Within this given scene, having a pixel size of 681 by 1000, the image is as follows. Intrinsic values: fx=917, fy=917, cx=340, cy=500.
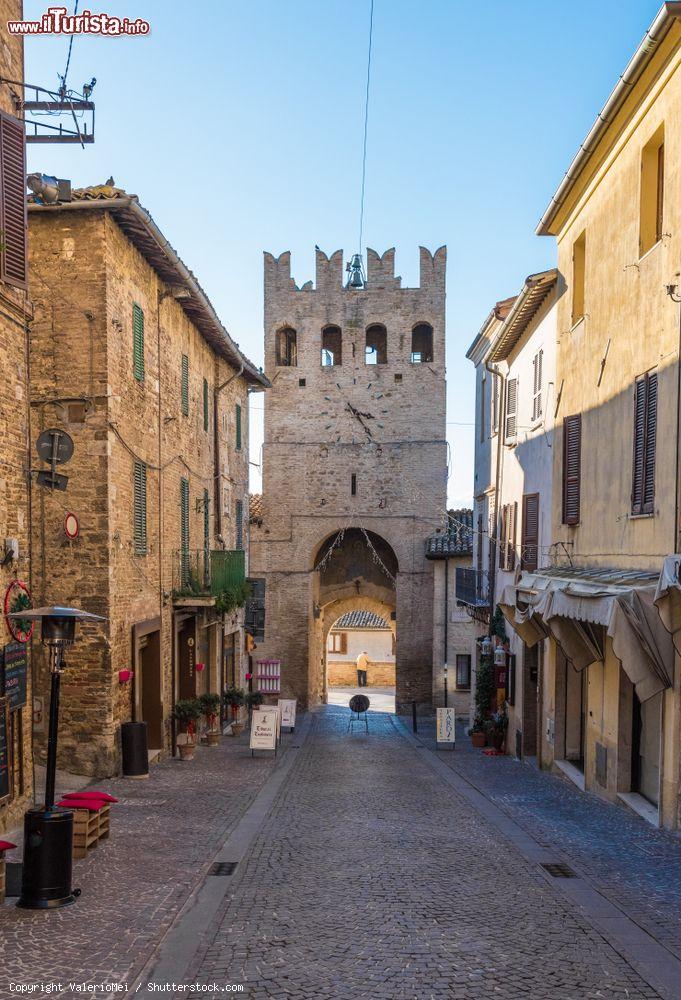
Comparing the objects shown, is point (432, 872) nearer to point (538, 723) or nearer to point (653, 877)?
point (653, 877)

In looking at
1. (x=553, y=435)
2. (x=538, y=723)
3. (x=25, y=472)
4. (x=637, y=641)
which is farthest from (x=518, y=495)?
(x=25, y=472)

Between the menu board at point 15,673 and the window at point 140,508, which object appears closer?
the menu board at point 15,673

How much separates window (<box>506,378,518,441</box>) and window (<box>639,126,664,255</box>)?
8.69m

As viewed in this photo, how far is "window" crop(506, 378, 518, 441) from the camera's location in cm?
2125

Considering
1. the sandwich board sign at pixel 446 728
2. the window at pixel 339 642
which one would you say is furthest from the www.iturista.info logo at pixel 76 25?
the window at pixel 339 642

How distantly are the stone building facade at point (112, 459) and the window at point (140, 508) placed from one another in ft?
0.13

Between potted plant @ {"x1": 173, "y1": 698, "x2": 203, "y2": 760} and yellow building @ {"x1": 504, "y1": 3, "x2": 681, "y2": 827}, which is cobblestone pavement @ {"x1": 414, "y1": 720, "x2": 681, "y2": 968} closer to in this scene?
yellow building @ {"x1": 504, "y1": 3, "x2": 681, "y2": 827}

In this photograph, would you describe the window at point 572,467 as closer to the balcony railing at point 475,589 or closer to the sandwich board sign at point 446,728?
the sandwich board sign at point 446,728

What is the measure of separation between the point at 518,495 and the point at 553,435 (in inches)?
144

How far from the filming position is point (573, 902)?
26.1 ft

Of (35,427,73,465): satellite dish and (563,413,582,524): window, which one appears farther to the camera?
(563,413,582,524): window

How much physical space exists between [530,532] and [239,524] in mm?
10988

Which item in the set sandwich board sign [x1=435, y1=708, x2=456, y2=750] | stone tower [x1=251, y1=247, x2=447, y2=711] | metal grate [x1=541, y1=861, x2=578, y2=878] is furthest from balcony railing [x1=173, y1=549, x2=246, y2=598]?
stone tower [x1=251, y1=247, x2=447, y2=711]

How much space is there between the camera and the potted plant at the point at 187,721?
17469 mm
